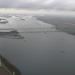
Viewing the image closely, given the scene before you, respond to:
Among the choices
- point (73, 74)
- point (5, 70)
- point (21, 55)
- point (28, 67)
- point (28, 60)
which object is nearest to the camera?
point (5, 70)

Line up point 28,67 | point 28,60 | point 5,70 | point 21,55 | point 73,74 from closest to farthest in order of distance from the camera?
point 5,70 < point 73,74 < point 28,67 < point 28,60 < point 21,55

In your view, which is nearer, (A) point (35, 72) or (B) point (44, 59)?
(A) point (35, 72)

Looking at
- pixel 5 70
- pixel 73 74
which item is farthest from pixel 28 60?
pixel 5 70

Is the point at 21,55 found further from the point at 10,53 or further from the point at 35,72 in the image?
the point at 35,72

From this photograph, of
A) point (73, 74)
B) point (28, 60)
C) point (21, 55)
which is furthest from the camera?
point (21, 55)

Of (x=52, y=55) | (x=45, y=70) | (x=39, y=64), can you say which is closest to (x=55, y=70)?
(x=45, y=70)

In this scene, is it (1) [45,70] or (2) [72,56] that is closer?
(1) [45,70]

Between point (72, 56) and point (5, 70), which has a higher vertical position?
point (5, 70)

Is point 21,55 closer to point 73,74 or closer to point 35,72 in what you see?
point 35,72

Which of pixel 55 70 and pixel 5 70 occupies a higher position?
pixel 5 70
